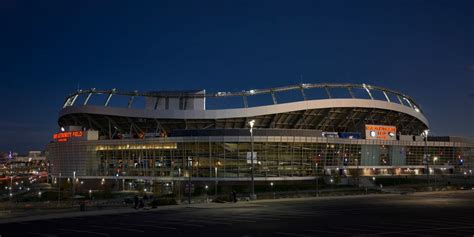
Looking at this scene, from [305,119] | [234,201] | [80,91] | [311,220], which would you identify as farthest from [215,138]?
[311,220]

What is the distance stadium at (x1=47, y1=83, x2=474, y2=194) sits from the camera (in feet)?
269

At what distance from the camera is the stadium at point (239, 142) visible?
269 feet

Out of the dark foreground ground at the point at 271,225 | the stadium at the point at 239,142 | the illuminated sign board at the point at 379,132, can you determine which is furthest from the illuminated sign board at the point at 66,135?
the dark foreground ground at the point at 271,225

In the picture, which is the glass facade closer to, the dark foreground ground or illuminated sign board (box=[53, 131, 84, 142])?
illuminated sign board (box=[53, 131, 84, 142])

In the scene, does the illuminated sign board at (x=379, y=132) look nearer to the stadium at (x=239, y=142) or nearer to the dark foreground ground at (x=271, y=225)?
the stadium at (x=239, y=142)

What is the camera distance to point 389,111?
108 m

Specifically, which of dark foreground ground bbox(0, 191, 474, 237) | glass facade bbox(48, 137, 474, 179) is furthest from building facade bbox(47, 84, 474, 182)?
dark foreground ground bbox(0, 191, 474, 237)

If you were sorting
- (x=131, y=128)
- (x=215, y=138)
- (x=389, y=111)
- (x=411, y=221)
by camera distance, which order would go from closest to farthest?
(x=411, y=221) < (x=215, y=138) < (x=131, y=128) < (x=389, y=111)

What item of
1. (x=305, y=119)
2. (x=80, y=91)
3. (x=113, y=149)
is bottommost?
(x=113, y=149)

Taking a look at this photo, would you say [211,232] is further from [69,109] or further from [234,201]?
[69,109]

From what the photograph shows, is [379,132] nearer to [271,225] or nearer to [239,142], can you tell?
[239,142]

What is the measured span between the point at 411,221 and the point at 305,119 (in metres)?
75.3

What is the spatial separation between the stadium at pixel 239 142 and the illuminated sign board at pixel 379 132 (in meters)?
0.25

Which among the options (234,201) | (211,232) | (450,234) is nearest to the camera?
(450,234)
